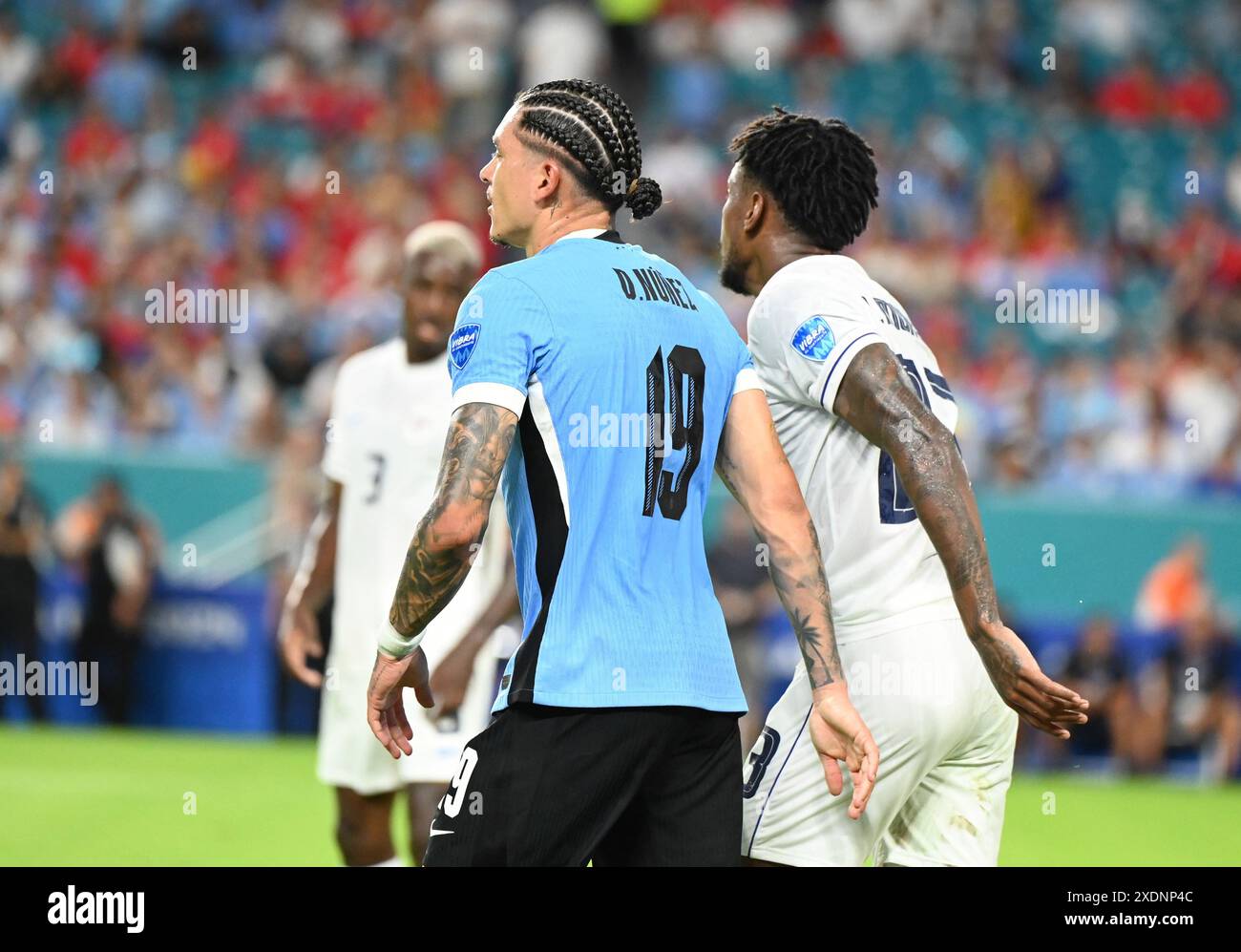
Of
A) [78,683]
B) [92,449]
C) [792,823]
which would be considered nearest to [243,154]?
[92,449]

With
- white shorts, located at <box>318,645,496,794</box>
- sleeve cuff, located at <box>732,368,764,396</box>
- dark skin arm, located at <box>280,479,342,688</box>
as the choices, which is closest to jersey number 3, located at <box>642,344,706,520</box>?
sleeve cuff, located at <box>732,368,764,396</box>

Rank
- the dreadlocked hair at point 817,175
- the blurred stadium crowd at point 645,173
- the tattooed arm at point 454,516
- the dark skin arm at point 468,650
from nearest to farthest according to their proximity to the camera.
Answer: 1. the tattooed arm at point 454,516
2. the dreadlocked hair at point 817,175
3. the dark skin arm at point 468,650
4. the blurred stadium crowd at point 645,173

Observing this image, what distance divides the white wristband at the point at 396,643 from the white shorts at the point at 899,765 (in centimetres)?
104

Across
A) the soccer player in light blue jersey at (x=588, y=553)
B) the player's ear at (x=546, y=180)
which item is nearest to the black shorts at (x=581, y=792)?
the soccer player in light blue jersey at (x=588, y=553)

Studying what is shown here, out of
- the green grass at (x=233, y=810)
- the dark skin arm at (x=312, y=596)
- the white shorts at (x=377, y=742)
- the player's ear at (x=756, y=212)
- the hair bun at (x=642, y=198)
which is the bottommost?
the green grass at (x=233, y=810)

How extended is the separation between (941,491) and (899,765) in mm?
764

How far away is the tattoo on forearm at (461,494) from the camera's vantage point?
374cm

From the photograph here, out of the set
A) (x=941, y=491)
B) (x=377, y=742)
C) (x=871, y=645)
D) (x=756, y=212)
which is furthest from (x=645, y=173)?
(x=941, y=491)

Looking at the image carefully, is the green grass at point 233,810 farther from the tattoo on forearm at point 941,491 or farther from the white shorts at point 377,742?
the tattoo on forearm at point 941,491

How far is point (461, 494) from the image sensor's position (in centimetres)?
374

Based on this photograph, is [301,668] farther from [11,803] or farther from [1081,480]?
[1081,480]

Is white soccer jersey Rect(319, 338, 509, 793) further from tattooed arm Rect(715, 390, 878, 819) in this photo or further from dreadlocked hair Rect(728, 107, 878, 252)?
tattooed arm Rect(715, 390, 878, 819)

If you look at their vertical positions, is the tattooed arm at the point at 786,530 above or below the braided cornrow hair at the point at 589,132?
below
